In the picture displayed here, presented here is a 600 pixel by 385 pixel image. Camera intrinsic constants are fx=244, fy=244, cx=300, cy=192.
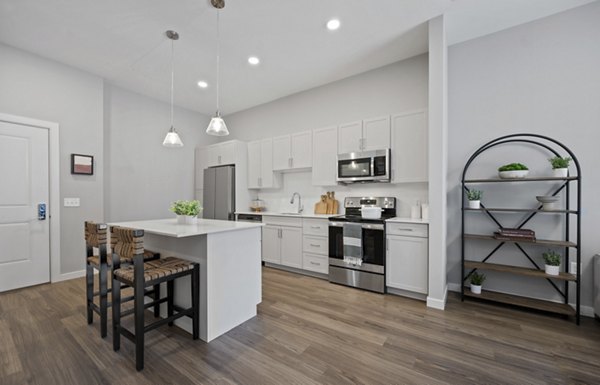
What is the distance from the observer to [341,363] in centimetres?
177

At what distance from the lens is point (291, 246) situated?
389cm

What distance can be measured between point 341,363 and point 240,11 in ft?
10.9

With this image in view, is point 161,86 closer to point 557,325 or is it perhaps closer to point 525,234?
point 525,234

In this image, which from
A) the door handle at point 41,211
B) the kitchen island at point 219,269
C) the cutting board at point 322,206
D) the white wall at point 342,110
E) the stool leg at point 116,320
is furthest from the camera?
the cutting board at point 322,206

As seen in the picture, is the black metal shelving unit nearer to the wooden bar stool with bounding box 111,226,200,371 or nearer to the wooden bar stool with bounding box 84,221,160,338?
the wooden bar stool with bounding box 111,226,200,371

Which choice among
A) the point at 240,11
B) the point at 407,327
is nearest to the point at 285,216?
the point at 407,327

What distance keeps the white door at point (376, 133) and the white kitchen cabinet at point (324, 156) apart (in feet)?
1.59

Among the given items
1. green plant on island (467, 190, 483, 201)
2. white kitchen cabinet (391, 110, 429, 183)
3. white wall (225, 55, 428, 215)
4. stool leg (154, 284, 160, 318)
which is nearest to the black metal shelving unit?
green plant on island (467, 190, 483, 201)

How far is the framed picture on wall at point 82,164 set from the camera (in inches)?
143

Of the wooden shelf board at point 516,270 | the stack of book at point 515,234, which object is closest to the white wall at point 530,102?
the wooden shelf board at point 516,270

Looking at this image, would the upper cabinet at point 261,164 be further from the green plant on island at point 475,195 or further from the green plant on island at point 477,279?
the green plant on island at point 477,279

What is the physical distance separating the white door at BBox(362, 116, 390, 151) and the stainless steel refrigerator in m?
2.58

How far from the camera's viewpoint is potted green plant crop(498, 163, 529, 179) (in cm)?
258

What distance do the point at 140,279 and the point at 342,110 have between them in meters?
3.58
